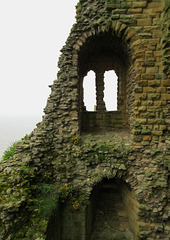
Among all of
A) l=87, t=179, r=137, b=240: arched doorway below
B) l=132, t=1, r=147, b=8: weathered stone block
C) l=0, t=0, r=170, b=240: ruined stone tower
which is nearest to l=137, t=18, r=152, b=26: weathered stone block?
l=0, t=0, r=170, b=240: ruined stone tower

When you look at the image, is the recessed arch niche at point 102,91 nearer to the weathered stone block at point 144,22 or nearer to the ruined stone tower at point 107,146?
the ruined stone tower at point 107,146

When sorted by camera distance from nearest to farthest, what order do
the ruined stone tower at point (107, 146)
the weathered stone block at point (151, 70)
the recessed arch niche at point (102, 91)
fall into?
the ruined stone tower at point (107, 146), the weathered stone block at point (151, 70), the recessed arch niche at point (102, 91)

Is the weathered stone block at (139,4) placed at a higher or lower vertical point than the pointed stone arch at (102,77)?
higher

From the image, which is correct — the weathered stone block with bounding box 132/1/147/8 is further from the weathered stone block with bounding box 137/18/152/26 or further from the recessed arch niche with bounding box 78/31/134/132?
the recessed arch niche with bounding box 78/31/134/132

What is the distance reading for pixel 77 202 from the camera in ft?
15.0

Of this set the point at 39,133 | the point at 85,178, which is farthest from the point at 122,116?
the point at 39,133

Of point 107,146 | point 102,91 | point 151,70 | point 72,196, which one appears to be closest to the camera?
point 151,70

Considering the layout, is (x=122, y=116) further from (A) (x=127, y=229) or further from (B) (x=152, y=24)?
(A) (x=127, y=229)

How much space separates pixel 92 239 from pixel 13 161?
4282mm

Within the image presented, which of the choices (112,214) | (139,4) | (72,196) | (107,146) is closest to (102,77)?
(139,4)

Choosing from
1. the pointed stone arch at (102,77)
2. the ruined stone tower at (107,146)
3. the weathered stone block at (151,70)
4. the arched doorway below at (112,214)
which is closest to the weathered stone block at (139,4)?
the ruined stone tower at (107,146)

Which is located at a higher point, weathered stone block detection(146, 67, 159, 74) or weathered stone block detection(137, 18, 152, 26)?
weathered stone block detection(137, 18, 152, 26)

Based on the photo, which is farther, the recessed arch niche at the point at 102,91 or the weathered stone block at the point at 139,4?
the recessed arch niche at the point at 102,91

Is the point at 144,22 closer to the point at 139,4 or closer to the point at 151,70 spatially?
the point at 139,4
